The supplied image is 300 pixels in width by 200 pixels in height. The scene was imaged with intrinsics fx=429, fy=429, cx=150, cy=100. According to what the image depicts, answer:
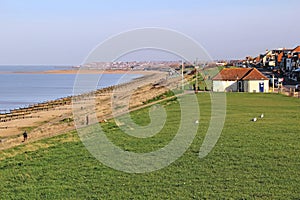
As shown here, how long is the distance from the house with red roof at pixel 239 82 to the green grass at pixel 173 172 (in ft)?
97.1

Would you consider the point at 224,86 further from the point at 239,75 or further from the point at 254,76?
the point at 254,76

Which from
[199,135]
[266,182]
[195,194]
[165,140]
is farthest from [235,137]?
[195,194]

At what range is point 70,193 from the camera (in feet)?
33.2

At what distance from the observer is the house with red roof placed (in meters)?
47.5

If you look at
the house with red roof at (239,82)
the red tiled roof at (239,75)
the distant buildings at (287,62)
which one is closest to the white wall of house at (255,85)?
the house with red roof at (239,82)

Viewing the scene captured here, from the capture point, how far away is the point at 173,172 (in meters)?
11.6

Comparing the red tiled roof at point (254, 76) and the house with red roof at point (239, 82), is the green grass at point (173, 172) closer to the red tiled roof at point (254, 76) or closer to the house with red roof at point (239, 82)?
the red tiled roof at point (254, 76)

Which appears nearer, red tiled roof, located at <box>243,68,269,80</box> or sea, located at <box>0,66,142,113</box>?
red tiled roof, located at <box>243,68,269,80</box>

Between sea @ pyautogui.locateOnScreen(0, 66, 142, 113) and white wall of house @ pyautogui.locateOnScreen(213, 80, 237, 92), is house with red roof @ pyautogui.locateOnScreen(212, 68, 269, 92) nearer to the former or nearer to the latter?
white wall of house @ pyautogui.locateOnScreen(213, 80, 237, 92)

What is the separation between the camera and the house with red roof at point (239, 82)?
156 ft

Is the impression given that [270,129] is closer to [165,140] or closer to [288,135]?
[288,135]

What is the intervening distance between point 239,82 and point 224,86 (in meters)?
1.74

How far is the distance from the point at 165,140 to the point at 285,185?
7422 mm

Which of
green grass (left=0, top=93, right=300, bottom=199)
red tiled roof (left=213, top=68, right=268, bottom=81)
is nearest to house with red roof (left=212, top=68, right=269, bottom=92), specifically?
red tiled roof (left=213, top=68, right=268, bottom=81)
